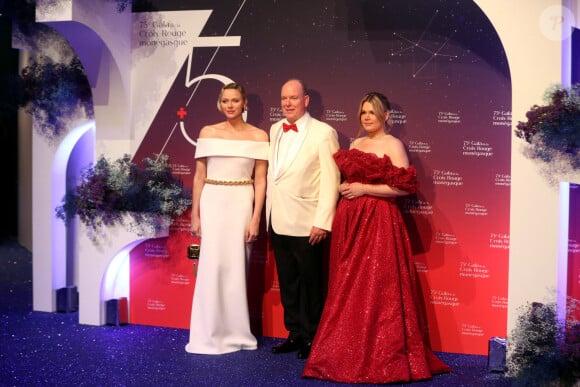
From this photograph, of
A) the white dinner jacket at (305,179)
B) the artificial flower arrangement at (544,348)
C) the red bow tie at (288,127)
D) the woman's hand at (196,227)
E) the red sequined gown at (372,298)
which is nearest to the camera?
the artificial flower arrangement at (544,348)

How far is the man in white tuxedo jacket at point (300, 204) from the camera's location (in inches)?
208

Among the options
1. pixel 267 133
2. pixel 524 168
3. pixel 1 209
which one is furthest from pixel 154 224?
pixel 1 209

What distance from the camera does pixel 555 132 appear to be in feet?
14.4

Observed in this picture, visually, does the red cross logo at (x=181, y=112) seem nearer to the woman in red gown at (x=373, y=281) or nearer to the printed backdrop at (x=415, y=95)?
the printed backdrop at (x=415, y=95)

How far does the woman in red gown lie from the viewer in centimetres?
488

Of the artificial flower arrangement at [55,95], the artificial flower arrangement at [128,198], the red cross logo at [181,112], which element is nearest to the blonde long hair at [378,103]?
the red cross logo at [181,112]

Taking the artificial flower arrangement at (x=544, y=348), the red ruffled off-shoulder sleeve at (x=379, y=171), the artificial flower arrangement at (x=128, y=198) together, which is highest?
the red ruffled off-shoulder sleeve at (x=379, y=171)

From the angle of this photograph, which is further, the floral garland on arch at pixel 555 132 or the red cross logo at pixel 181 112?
the red cross logo at pixel 181 112

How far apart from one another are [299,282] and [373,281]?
72 cm

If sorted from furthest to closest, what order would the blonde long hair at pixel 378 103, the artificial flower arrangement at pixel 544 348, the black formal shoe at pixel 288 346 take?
the black formal shoe at pixel 288 346
the blonde long hair at pixel 378 103
the artificial flower arrangement at pixel 544 348

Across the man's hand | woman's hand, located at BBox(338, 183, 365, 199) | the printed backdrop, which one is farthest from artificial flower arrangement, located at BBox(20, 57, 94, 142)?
woman's hand, located at BBox(338, 183, 365, 199)

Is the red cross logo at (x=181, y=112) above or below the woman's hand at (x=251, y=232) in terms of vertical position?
above

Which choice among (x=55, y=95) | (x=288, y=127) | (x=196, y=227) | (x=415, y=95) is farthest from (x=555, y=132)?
(x=55, y=95)

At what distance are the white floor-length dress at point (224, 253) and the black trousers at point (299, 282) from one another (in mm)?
291
